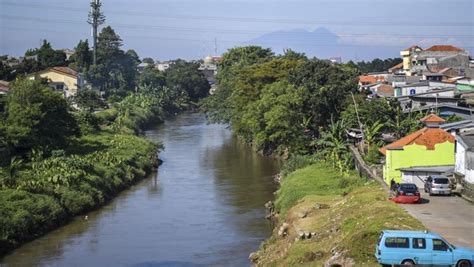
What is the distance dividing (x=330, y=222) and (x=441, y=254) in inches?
312

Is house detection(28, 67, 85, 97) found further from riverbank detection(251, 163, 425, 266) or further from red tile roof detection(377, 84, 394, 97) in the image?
riverbank detection(251, 163, 425, 266)

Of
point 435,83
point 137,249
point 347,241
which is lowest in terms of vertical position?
point 137,249

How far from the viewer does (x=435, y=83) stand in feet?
193

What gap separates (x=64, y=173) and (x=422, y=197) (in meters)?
18.1

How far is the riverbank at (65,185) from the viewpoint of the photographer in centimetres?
3009

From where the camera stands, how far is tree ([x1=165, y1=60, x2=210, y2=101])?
112 metres

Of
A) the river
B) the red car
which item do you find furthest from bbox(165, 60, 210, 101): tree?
the red car

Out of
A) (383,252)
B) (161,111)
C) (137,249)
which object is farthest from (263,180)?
(161,111)

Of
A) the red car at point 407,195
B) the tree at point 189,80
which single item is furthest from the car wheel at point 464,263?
the tree at point 189,80

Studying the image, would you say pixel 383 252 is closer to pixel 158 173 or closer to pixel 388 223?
pixel 388 223

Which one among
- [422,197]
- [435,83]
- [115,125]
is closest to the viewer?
[422,197]

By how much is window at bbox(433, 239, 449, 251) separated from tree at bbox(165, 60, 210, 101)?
93.7 m

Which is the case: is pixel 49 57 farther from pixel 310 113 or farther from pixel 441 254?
pixel 441 254

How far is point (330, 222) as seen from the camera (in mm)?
25625
